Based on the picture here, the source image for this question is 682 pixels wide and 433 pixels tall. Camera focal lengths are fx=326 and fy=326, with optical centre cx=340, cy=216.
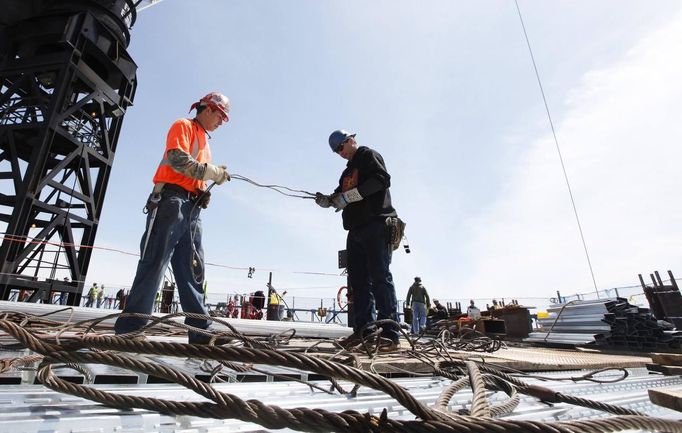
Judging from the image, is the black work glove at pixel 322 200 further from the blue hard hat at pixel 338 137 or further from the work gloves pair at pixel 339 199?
the blue hard hat at pixel 338 137

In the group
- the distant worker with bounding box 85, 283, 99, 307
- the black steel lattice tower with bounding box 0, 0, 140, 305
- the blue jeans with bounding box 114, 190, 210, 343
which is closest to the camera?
the blue jeans with bounding box 114, 190, 210, 343

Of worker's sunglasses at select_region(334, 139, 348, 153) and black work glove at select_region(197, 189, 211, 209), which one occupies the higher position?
worker's sunglasses at select_region(334, 139, 348, 153)

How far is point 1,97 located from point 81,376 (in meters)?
11.6

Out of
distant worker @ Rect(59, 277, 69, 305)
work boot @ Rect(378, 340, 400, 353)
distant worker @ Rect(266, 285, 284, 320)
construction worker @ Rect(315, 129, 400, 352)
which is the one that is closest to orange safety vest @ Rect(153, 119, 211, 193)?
construction worker @ Rect(315, 129, 400, 352)

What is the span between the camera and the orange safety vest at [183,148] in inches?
95.3

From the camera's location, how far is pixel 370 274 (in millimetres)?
3109

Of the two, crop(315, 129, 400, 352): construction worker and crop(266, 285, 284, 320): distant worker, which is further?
crop(266, 285, 284, 320): distant worker

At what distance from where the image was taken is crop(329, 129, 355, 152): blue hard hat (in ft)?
11.3

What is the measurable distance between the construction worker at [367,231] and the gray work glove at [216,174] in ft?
3.69

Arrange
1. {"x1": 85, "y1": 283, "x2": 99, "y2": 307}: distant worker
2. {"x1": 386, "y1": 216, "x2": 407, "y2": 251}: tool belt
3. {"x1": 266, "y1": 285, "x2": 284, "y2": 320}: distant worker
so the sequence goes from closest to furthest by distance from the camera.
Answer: {"x1": 386, "y1": 216, "x2": 407, "y2": 251}: tool belt, {"x1": 266, "y1": 285, "x2": 284, "y2": 320}: distant worker, {"x1": 85, "y1": 283, "x2": 99, "y2": 307}: distant worker

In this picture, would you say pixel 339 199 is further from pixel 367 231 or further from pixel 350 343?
pixel 350 343

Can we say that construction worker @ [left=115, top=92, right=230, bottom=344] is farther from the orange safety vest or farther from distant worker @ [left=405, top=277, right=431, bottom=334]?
distant worker @ [left=405, top=277, right=431, bottom=334]

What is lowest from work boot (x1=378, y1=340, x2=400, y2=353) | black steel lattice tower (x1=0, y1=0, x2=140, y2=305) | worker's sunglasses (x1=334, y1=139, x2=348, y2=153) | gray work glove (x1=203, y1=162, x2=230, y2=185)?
work boot (x1=378, y1=340, x2=400, y2=353)

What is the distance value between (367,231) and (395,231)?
0.26 metres
